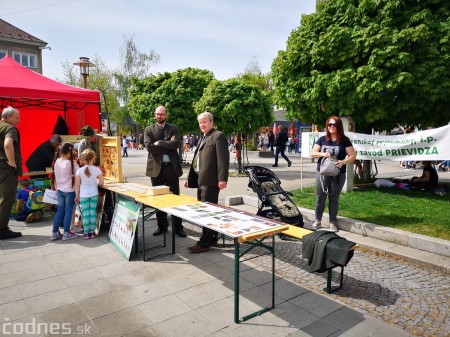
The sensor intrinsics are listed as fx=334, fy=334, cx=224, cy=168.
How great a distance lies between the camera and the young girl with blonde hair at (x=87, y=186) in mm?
5613

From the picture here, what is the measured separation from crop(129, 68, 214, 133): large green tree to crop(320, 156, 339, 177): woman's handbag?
10.7 m

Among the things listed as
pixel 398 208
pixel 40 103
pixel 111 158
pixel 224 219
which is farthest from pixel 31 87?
pixel 398 208

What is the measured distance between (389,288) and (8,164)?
20.0 feet

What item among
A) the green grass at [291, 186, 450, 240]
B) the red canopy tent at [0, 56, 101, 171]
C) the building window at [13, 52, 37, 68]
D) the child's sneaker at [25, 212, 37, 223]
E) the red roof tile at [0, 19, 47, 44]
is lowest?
the child's sneaker at [25, 212, 37, 223]

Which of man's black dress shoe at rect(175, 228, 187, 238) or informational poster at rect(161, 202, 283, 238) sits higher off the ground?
informational poster at rect(161, 202, 283, 238)

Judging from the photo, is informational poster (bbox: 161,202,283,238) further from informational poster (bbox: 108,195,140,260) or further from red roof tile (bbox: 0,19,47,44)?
red roof tile (bbox: 0,19,47,44)

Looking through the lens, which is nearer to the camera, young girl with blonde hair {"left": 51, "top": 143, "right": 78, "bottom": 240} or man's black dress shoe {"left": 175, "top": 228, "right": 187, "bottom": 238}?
young girl with blonde hair {"left": 51, "top": 143, "right": 78, "bottom": 240}

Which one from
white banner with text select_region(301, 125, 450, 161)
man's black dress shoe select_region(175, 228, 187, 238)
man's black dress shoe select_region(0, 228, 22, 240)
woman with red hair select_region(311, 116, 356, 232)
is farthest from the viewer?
white banner with text select_region(301, 125, 450, 161)

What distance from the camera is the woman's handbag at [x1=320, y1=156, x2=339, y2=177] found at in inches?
213

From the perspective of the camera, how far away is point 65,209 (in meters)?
5.77

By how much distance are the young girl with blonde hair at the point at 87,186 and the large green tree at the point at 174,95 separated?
10135 millimetres

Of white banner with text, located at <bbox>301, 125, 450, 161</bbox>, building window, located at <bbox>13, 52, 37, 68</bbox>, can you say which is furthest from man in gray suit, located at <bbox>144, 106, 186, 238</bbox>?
building window, located at <bbox>13, 52, 37, 68</bbox>

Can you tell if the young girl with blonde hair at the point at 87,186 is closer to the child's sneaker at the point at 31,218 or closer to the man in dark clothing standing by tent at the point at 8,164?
the man in dark clothing standing by tent at the point at 8,164

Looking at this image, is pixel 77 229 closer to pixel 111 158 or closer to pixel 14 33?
pixel 111 158
